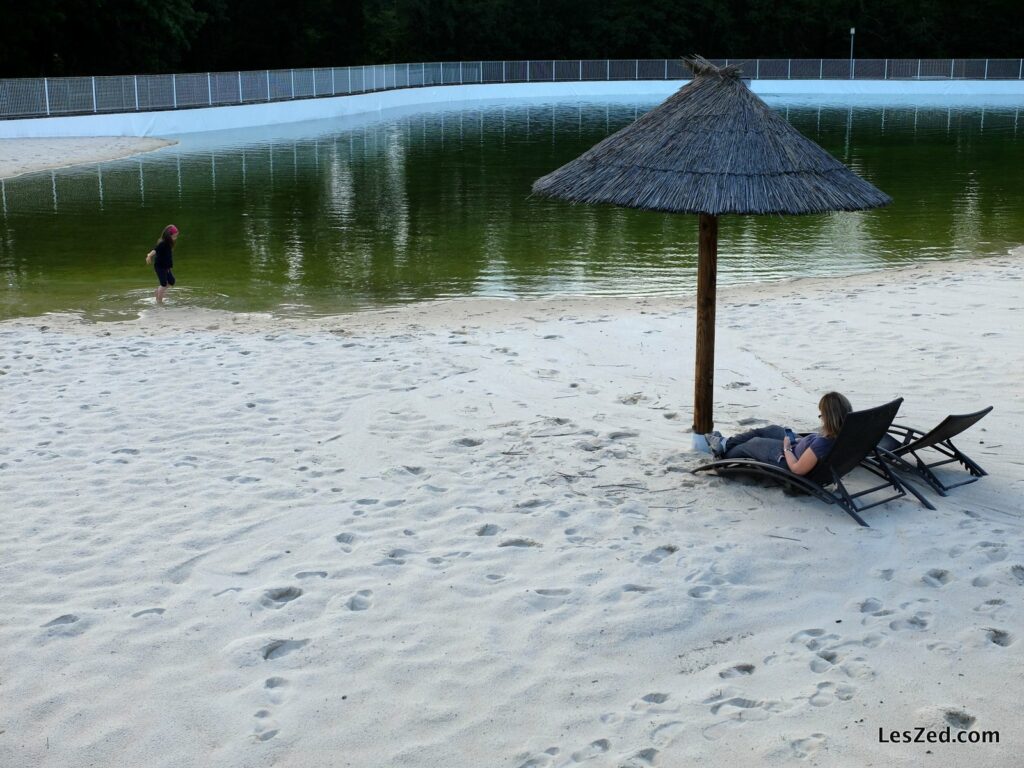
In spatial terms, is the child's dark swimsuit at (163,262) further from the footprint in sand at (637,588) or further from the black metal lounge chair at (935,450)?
the footprint in sand at (637,588)

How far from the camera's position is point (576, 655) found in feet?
18.1

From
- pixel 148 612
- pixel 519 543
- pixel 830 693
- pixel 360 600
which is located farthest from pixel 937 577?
pixel 148 612

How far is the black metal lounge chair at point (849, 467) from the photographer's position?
690cm

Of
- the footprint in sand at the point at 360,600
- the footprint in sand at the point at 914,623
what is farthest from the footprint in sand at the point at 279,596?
the footprint in sand at the point at 914,623

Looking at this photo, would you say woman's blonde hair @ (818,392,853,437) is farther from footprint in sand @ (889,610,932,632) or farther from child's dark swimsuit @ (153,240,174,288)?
child's dark swimsuit @ (153,240,174,288)

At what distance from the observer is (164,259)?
15281 millimetres

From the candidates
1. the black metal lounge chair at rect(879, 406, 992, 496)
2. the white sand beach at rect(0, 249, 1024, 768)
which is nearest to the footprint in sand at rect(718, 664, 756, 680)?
the white sand beach at rect(0, 249, 1024, 768)

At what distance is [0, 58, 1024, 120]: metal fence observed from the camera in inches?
1527

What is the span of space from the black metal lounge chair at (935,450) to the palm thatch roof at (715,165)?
1.66 metres

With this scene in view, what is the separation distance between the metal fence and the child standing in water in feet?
26.9

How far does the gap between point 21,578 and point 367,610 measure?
2.01 m

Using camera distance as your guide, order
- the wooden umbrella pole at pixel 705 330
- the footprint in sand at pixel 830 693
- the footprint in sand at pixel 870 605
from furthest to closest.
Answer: the wooden umbrella pole at pixel 705 330, the footprint in sand at pixel 870 605, the footprint in sand at pixel 830 693

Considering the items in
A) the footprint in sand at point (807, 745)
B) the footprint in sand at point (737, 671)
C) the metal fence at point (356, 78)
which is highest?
the metal fence at point (356, 78)

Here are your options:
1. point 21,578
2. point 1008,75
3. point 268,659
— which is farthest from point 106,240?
point 1008,75
